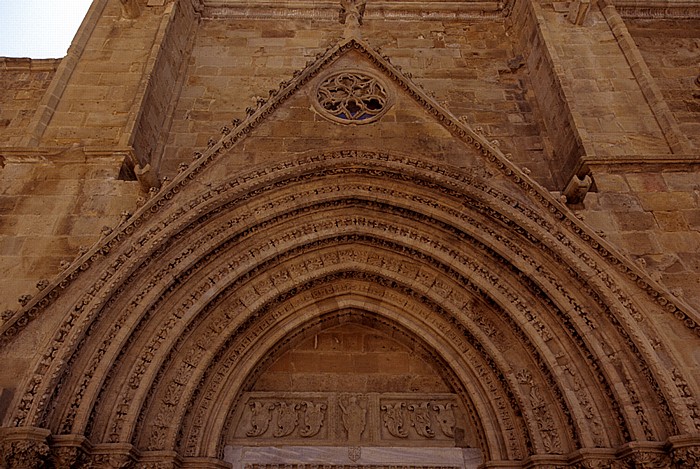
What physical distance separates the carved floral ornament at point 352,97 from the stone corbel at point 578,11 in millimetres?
3794

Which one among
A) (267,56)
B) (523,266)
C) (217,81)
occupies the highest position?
(267,56)

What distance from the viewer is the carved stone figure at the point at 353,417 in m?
6.28

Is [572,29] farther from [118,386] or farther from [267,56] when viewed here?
[118,386]

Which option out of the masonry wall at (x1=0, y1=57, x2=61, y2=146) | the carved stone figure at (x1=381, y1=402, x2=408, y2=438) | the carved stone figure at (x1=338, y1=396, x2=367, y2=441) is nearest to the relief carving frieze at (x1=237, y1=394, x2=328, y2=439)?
the carved stone figure at (x1=338, y1=396, x2=367, y2=441)

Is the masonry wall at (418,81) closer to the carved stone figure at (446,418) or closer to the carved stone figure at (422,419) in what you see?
the carved stone figure at (446,418)

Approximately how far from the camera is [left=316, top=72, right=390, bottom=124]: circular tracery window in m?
7.45

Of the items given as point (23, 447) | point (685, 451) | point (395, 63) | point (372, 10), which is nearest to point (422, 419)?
point (685, 451)

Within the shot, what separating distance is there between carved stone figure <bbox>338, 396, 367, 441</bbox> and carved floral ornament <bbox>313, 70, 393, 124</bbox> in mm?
3864

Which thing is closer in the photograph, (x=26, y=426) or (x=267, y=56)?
(x=26, y=426)

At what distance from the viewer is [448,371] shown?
→ 21.7 feet

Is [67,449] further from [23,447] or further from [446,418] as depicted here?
[446,418]

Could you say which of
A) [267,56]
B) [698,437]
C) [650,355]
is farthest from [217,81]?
[698,437]

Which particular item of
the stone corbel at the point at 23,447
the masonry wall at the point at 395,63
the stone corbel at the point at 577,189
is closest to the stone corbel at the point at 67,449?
the stone corbel at the point at 23,447

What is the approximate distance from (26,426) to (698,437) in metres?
6.12
